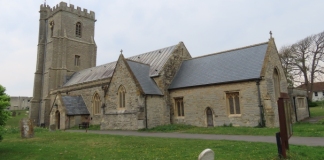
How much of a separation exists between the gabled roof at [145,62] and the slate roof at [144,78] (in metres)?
0.68

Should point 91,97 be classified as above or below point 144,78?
below

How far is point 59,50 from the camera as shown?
41.0 m

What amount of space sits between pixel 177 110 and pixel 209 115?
3718 mm

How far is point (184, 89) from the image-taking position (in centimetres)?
2308

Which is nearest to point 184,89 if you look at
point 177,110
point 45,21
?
point 177,110

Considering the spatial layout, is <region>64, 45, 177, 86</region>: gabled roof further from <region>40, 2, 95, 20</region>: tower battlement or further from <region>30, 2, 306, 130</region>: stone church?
<region>40, 2, 95, 20</region>: tower battlement

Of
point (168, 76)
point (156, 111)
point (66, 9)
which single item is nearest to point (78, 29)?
point (66, 9)

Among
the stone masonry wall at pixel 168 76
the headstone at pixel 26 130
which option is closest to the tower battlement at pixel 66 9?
the stone masonry wall at pixel 168 76

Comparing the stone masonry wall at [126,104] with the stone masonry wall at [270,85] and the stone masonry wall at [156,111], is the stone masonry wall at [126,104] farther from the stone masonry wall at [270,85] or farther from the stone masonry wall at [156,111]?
the stone masonry wall at [270,85]

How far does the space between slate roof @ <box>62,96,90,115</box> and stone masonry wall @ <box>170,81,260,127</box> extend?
13.2 metres

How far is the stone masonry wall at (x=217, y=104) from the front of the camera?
62.1ft

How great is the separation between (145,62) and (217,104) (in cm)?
1153

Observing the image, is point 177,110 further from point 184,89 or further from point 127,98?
point 127,98

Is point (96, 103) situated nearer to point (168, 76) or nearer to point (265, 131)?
point (168, 76)
